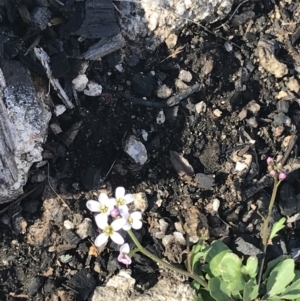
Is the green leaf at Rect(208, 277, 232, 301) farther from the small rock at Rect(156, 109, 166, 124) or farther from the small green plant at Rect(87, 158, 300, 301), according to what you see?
the small rock at Rect(156, 109, 166, 124)

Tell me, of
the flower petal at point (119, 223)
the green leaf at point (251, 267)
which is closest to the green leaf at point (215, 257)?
the green leaf at point (251, 267)

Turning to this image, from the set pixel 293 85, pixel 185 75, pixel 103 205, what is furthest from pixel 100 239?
pixel 293 85

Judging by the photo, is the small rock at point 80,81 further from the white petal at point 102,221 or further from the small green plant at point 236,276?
the small green plant at point 236,276

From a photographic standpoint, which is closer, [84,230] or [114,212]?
[114,212]

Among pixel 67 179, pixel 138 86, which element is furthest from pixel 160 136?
pixel 67 179

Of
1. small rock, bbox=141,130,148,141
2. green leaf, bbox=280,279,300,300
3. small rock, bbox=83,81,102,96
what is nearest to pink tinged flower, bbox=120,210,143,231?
small rock, bbox=141,130,148,141

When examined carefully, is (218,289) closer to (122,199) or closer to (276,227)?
(276,227)
